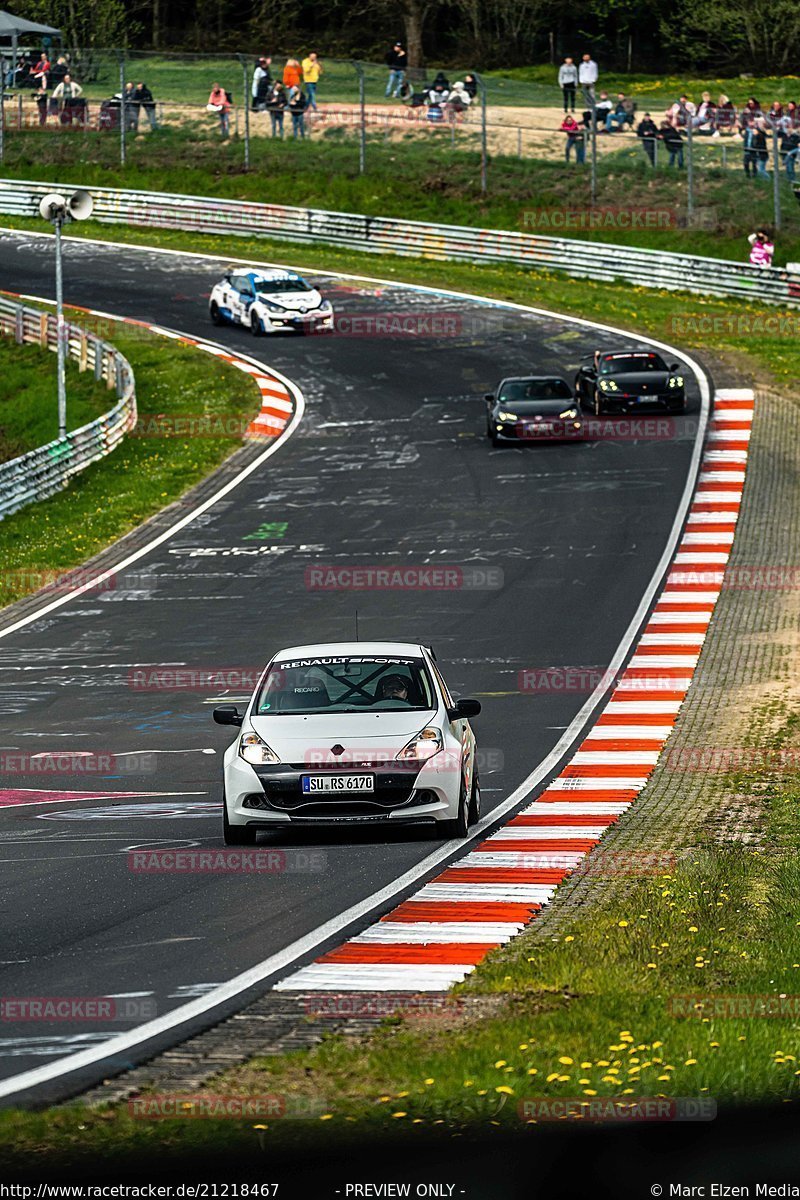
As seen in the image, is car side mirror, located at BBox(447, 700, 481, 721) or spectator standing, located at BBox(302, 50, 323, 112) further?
spectator standing, located at BBox(302, 50, 323, 112)

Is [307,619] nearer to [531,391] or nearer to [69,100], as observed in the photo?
[531,391]

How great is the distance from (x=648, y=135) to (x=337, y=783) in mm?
44812

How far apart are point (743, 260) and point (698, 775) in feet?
133

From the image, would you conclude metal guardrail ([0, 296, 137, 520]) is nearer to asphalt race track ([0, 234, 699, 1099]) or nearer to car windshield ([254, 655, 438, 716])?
asphalt race track ([0, 234, 699, 1099])

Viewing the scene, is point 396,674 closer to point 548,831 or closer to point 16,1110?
point 548,831

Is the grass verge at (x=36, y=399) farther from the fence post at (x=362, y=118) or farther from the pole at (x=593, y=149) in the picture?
the pole at (x=593, y=149)

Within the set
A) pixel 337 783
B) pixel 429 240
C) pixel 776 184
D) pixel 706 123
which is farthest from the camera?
pixel 429 240

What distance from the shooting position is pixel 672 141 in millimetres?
54438

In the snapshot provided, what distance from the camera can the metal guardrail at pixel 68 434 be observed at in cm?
3403

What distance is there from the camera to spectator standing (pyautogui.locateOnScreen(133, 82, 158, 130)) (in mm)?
64250

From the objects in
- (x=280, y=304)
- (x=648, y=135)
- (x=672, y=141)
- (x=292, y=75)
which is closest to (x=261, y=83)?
(x=292, y=75)

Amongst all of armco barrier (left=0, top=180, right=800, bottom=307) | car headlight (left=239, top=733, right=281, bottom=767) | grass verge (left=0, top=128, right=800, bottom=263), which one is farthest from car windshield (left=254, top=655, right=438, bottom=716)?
grass verge (left=0, top=128, right=800, bottom=263)

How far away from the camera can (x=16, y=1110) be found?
23.7ft

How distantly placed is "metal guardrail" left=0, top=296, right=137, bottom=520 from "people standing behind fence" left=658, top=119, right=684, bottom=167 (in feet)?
58.6
